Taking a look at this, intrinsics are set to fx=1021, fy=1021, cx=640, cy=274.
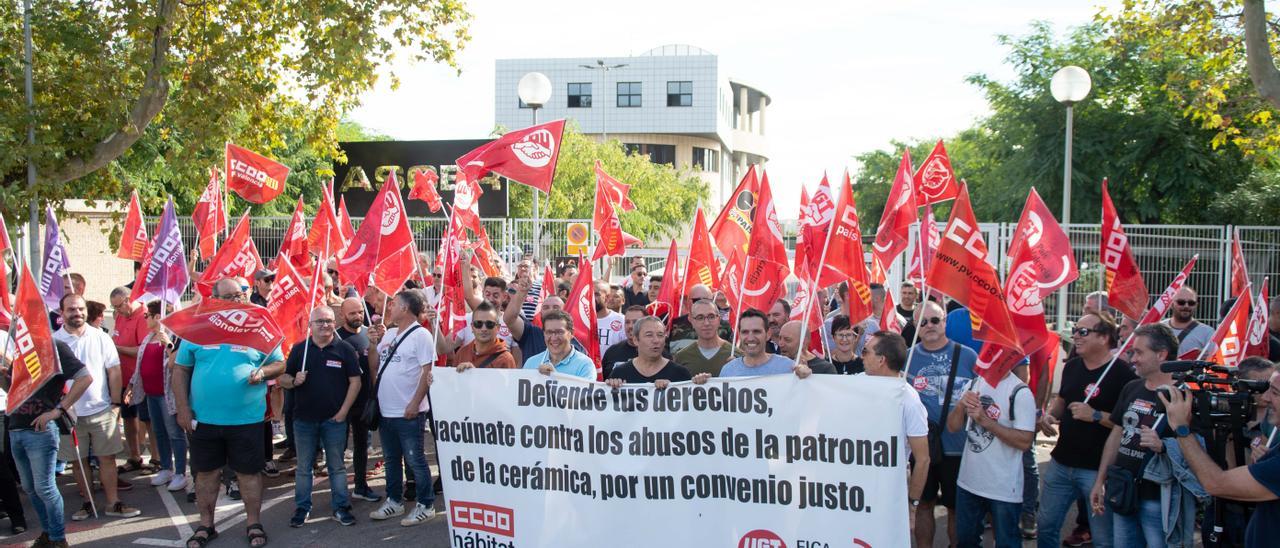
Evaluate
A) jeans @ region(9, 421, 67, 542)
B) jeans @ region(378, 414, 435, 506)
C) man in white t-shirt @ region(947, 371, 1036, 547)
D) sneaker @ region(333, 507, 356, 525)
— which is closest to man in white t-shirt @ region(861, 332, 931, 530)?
man in white t-shirt @ region(947, 371, 1036, 547)

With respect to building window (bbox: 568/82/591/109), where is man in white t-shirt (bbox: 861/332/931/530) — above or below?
below

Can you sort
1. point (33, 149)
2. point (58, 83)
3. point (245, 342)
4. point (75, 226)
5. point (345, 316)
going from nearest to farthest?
point (245, 342) < point (345, 316) < point (33, 149) < point (58, 83) < point (75, 226)

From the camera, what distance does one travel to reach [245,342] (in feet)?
23.9

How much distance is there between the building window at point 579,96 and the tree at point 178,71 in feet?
167

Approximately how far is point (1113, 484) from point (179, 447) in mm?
7381

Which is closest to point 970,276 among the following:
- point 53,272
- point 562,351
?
point 562,351

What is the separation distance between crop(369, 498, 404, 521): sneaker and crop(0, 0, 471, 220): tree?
8279 mm

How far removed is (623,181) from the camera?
146ft

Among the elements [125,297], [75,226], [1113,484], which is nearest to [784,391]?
[1113,484]

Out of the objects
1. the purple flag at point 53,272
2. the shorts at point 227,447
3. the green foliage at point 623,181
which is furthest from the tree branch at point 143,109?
the green foliage at point 623,181

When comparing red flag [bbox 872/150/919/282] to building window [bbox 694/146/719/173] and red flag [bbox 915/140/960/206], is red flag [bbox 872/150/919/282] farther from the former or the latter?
building window [bbox 694/146/719/173]

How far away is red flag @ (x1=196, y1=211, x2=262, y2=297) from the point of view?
9.78 metres

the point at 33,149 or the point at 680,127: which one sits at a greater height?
the point at 680,127

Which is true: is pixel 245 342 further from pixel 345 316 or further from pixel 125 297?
pixel 125 297
